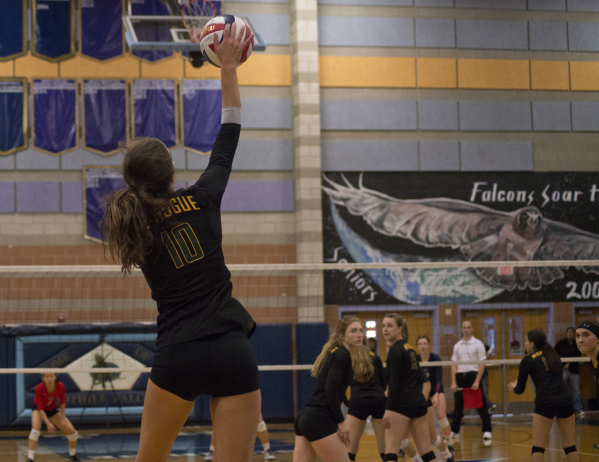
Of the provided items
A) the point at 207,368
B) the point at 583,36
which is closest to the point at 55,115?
the point at 583,36

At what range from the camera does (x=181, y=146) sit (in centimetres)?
1365

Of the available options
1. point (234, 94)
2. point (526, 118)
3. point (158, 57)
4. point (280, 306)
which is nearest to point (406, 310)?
point (280, 306)

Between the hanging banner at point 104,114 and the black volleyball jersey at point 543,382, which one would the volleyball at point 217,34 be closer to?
the black volleyball jersey at point 543,382

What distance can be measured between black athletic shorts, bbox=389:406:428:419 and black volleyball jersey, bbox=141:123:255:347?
4723mm

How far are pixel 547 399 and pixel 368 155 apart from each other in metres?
8.16

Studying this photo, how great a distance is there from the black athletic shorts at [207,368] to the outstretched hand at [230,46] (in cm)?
98

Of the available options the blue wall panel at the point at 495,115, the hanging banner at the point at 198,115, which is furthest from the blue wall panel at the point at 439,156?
the hanging banner at the point at 198,115

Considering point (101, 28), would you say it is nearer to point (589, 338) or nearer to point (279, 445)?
point (279, 445)

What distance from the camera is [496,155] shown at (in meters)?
14.6

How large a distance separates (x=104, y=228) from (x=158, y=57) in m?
12.3

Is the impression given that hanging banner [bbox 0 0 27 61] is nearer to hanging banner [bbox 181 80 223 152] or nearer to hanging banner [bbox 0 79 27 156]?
hanging banner [bbox 0 79 27 156]

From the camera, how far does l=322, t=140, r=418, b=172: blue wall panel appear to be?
13992 millimetres

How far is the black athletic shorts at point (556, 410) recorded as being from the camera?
6.65 metres

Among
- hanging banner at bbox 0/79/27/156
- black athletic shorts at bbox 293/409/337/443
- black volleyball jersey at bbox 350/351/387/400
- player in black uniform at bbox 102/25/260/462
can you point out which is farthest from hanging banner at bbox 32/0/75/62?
player in black uniform at bbox 102/25/260/462
